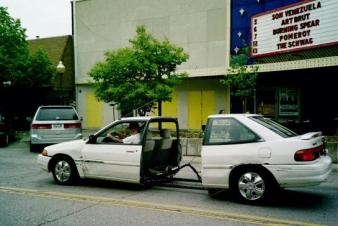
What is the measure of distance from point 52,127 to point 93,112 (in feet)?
35.6

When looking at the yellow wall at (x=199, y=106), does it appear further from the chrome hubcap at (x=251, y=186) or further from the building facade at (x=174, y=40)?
the chrome hubcap at (x=251, y=186)

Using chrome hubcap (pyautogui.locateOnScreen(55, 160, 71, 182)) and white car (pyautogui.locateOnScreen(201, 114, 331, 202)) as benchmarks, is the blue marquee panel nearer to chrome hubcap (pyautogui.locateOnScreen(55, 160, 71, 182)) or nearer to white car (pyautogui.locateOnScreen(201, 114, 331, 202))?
white car (pyautogui.locateOnScreen(201, 114, 331, 202))

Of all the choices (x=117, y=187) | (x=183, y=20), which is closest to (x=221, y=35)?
(x=183, y=20)

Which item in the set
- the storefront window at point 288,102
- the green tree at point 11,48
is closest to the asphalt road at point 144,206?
the storefront window at point 288,102

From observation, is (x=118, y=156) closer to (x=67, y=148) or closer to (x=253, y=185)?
(x=67, y=148)

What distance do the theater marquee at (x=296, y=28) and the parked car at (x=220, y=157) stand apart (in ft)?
29.5

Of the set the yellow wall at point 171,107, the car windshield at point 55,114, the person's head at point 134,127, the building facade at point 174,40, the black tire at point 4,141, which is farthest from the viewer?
the yellow wall at point 171,107

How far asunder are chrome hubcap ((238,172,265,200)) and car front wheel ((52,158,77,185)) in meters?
3.77

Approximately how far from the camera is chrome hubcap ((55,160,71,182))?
805 cm

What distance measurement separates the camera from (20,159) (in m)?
12.4

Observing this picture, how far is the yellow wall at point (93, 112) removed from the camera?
24.4 meters

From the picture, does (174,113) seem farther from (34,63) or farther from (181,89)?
(34,63)

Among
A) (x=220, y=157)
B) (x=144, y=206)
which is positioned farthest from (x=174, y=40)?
(x=144, y=206)

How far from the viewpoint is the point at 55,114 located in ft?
46.3
